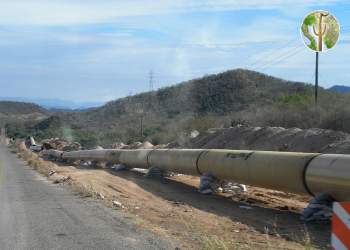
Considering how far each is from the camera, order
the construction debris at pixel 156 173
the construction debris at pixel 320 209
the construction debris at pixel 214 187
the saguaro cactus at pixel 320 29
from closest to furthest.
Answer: the construction debris at pixel 320 209 < the construction debris at pixel 214 187 < the construction debris at pixel 156 173 < the saguaro cactus at pixel 320 29

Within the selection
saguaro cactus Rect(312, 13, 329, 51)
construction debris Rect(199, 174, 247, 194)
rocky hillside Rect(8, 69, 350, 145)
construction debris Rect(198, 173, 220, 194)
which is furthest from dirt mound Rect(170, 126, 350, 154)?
saguaro cactus Rect(312, 13, 329, 51)

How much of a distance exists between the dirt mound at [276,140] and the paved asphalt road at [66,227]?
10.8 m

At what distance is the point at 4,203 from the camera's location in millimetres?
17000

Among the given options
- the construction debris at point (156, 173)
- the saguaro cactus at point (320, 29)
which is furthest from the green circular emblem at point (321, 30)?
the construction debris at point (156, 173)

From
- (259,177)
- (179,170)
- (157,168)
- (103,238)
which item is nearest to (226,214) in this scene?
(259,177)

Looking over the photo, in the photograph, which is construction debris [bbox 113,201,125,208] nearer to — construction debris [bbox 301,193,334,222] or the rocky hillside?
construction debris [bbox 301,193,334,222]

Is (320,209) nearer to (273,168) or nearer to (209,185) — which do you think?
(273,168)

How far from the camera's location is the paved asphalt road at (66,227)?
408 inches

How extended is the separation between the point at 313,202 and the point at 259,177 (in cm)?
325

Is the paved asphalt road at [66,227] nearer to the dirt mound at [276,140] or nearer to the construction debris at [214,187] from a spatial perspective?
the construction debris at [214,187]

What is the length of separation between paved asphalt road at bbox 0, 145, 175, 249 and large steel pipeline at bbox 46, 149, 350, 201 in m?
4.09

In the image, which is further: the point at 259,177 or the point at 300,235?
the point at 259,177

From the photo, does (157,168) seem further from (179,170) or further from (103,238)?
(103,238)

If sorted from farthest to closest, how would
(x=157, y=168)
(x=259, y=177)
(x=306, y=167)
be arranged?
1. (x=157, y=168)
2. (x=259, y=177)
3. (x=306, y=167)
